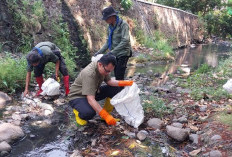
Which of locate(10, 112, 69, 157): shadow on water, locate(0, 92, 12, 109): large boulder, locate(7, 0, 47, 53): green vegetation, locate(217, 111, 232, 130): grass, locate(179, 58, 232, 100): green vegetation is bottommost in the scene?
locate(179, 58, 232, 100): green vegetation

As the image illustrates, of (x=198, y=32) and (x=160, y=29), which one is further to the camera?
(x=198, y=32)

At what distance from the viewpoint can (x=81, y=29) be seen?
8859mm

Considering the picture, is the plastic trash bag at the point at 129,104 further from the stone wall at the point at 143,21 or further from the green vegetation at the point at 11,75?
the stone wall at the point at 143,21

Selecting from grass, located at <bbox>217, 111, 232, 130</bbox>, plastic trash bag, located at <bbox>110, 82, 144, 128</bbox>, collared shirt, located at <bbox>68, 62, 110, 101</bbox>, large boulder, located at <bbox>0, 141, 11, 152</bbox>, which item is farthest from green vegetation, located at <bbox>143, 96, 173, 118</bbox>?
large boulder, located at <bbox>0, 141, 11, 152</bbox>

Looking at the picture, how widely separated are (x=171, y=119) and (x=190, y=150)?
0.84 meters

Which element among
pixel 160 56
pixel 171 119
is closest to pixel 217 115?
pixel 171 119

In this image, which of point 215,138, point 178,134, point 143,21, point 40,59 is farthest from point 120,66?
point 143,21

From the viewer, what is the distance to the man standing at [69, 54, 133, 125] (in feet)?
9.95

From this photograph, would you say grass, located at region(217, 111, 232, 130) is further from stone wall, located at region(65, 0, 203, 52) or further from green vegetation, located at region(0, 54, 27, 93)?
stone wall, located at region(65, 0, 203, 52)

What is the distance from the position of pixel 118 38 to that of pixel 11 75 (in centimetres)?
250

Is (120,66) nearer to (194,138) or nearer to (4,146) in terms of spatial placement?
(194,138)

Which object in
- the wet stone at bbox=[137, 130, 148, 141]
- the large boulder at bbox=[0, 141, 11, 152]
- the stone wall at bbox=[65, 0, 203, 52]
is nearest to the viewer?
the large boulder at bbox=[0, 141, 11, 152]

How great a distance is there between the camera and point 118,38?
164 inches

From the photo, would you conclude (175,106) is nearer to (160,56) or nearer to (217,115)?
(217,115)
